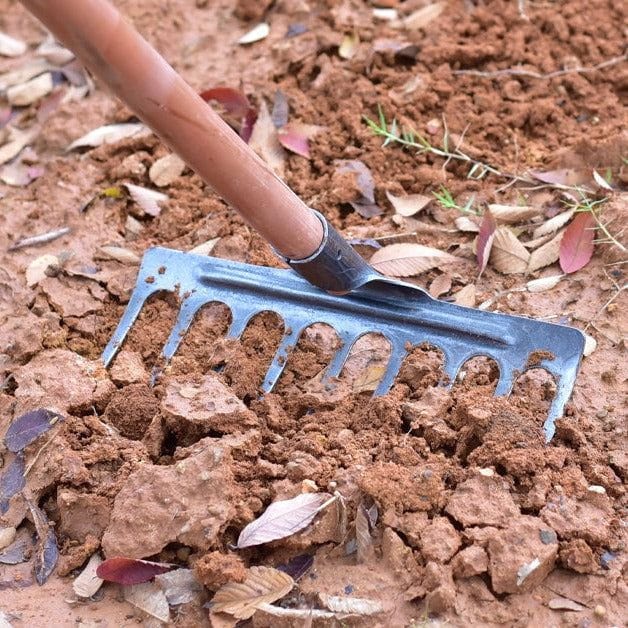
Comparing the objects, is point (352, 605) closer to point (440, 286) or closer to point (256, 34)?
point (440, 286)

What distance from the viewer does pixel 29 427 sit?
78.4 inches

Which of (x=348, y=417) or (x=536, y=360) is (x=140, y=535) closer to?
(x=348, y=417)

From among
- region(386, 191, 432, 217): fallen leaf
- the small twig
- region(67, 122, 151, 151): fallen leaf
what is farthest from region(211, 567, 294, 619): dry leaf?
the small twig

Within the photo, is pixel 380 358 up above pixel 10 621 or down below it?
below

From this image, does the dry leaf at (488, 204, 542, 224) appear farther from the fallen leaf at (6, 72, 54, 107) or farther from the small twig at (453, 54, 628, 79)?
the fallen leaf at (6, 72, 54, 107)

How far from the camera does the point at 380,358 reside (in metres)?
2.10

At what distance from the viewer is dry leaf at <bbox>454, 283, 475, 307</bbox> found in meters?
2.19

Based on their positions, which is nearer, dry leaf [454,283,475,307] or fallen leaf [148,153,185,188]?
dry leaf [454,283,475,307]

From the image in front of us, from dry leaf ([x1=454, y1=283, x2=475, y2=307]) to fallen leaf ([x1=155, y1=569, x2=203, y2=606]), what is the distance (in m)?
0.90

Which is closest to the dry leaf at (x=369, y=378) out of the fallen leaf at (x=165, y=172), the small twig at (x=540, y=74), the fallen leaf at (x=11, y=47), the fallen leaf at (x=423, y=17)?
the fallen leaf at (x=165, y=172)

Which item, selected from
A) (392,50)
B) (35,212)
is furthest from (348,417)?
(392,50)

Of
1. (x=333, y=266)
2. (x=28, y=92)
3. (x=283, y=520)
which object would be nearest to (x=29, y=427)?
(x=283, y=520)

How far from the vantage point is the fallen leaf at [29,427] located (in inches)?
77.7

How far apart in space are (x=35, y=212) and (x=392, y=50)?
118 centimetres
